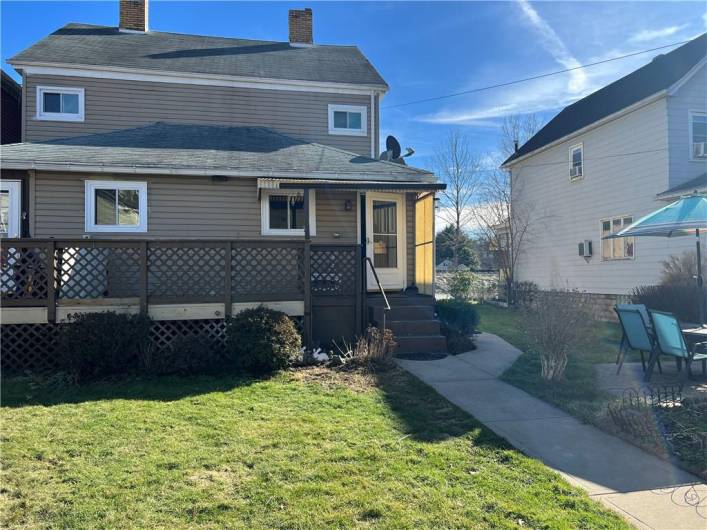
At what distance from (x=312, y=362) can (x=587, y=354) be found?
17.1 feet

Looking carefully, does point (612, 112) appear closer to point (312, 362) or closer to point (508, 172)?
point (508, 172)

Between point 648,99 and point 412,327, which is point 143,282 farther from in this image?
point 648,99

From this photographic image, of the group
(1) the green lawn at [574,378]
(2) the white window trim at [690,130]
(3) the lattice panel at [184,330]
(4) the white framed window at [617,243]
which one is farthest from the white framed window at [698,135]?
(3) the lattice panel at [184,330]

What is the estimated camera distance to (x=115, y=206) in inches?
395

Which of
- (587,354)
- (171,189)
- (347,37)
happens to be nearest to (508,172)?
(347,37)

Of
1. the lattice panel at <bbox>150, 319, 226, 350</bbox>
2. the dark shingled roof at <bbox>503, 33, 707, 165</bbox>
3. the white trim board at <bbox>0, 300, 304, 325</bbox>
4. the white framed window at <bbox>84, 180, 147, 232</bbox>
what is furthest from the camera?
the dark shingled roof at <bbox>503, 33, 707, 165</bbox>

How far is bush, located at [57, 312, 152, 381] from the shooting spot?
639cm

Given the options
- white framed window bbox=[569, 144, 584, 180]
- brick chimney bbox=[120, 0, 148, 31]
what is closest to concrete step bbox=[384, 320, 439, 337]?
white framed window bbox=[569, 144, 584, 180]

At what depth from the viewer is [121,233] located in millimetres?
10055

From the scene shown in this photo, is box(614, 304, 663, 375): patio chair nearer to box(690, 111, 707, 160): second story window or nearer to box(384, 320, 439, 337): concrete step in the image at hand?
box(384, 320, 439, 337): concrete step

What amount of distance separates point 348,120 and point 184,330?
8.23m

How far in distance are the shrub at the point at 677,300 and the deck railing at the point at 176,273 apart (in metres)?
7.17

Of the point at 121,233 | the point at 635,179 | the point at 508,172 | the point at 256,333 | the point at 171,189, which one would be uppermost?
the point at 508,172

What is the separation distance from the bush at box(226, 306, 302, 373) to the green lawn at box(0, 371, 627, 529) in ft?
3.42
